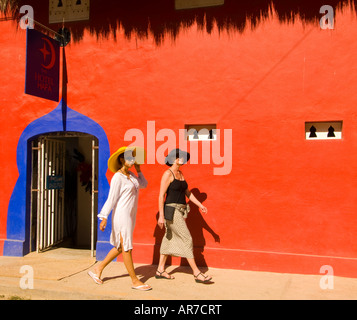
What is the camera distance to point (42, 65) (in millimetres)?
6332

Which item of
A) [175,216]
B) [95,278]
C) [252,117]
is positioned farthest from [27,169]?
[252,117]

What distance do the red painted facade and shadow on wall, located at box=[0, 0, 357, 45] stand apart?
0.34 ft

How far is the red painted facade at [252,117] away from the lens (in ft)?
18.6

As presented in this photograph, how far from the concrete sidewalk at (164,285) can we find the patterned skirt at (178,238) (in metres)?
0.40

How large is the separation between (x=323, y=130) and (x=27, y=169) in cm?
494

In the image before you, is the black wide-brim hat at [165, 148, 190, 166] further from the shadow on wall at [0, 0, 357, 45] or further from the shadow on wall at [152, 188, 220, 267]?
the shadow on wall at [0, 0, 357, 45]

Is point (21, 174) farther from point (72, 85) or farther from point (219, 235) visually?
point (219, 235)

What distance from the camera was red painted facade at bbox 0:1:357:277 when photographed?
5.67 metres

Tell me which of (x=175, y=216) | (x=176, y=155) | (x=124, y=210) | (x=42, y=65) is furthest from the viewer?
(x=42, y=65)

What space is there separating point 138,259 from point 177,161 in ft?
6.20

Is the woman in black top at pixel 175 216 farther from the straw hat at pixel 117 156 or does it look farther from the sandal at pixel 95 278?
the sandal at pixel 95 278

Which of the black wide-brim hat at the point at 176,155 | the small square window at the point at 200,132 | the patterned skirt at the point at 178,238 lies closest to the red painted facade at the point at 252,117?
the small square window at the point at 200,132

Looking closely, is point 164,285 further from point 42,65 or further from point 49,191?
point 42,65

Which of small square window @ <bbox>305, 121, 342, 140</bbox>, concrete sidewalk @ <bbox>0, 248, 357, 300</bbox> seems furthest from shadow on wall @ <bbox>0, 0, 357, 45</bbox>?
concrete sidewalk @ <bbox>0, 248, 357, 300</bbox>
